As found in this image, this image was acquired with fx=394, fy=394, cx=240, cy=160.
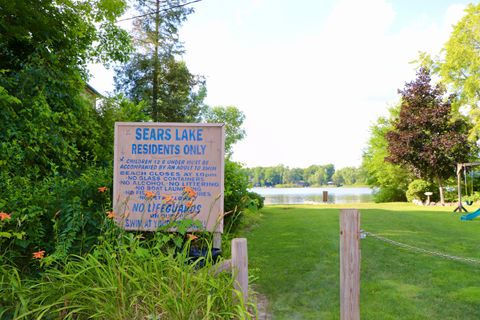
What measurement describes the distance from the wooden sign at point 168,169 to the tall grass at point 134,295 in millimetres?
1266

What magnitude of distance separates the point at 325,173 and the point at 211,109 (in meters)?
44.7

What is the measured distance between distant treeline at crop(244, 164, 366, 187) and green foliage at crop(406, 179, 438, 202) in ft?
210

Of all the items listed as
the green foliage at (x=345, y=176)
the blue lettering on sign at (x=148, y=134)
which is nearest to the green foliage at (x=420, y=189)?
the blue lettering on sign at (x=148, y=134)

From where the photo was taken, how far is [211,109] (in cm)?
6294

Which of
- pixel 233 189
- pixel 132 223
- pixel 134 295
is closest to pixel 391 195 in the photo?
pixel 233 189

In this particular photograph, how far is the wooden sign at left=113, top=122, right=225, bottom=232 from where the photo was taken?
186 inches

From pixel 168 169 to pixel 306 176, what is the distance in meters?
96.8

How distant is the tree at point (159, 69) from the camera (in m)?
26.5

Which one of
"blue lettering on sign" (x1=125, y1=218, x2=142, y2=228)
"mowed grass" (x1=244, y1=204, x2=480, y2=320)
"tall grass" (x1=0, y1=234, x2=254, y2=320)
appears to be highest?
"blue lettering on sign" (x1=125, y1=218, x2=142, y2=228)

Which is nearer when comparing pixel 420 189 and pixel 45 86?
pixel 45 86

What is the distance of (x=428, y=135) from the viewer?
25734mm

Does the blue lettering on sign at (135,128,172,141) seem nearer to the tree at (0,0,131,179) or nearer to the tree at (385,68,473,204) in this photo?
the tree at (0,0,131,179)

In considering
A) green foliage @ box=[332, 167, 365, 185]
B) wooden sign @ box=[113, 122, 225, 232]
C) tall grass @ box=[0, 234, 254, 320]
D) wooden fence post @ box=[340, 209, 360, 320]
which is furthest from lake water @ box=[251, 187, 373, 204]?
green foliage @ box=[332, 167, 365, 185]

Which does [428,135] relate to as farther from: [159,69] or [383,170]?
[159,69]
